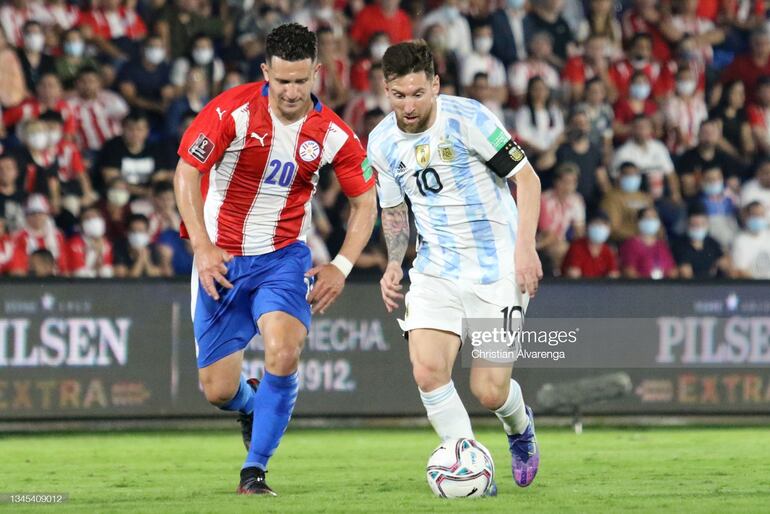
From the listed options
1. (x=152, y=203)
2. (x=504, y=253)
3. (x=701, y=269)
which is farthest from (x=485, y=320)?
(x=701, y=269)

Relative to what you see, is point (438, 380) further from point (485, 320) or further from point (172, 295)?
point (172, 295)

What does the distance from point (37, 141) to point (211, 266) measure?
19.3 feet

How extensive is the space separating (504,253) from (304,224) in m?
1.09

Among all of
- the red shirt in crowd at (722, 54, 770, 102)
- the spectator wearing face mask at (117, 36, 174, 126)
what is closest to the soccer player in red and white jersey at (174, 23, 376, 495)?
the spectator wearing face mask at (117, 36, 174, 126)

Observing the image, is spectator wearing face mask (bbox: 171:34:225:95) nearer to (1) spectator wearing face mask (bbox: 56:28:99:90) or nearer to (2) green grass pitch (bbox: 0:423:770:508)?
(1) spectator wearing face mask (bbox: 56:28:99:90)

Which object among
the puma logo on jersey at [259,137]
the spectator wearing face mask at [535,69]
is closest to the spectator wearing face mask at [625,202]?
the spectator wearing face mask at [535,69]

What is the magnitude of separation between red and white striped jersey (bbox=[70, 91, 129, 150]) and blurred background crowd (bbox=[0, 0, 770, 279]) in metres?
0.02

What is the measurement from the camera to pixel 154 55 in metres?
13.4

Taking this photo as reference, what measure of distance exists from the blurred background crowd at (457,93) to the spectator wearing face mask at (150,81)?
0.02 metres

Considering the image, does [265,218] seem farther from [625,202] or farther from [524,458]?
[625,202]

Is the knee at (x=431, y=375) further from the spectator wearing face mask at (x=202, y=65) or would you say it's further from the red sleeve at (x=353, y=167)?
the spectator wearing face mask at (x=202, y=65)

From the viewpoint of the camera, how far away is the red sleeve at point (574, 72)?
586 inches

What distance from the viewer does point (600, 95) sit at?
14617mm

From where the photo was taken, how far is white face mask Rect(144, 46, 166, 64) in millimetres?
13422
